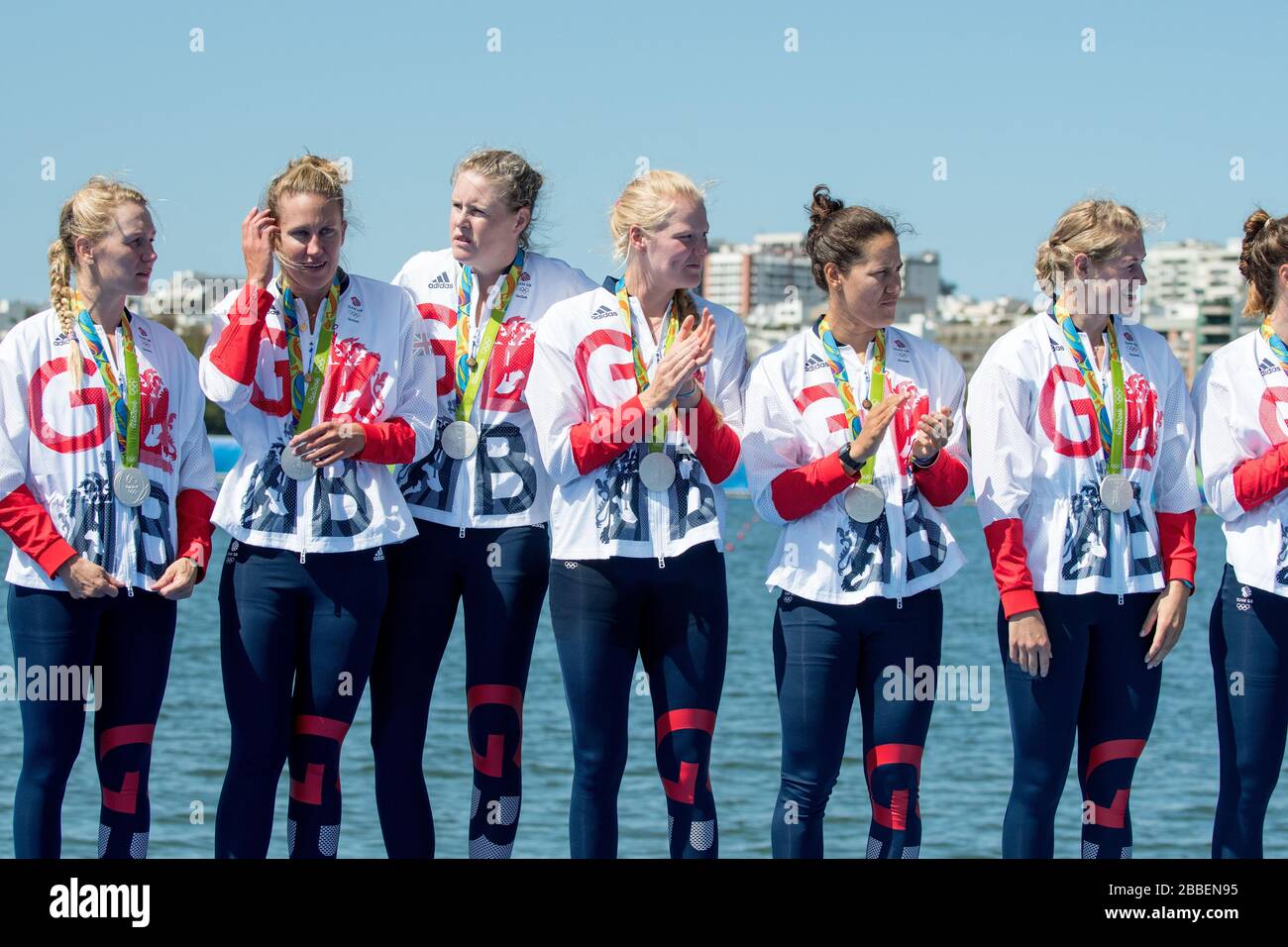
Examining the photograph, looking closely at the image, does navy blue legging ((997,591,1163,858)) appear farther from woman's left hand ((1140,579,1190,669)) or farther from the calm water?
the calm water

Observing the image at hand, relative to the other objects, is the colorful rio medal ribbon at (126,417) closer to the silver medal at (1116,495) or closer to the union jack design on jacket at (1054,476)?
the union jack design on jacket at (1054,476)

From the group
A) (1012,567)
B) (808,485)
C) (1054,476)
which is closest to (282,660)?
(808,485)

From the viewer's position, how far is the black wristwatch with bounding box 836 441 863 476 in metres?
5.08

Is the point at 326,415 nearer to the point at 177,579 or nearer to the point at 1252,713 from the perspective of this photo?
the point at 177,579

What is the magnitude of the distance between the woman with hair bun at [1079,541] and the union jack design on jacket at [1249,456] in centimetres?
24

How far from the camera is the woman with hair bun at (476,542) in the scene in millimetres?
5367

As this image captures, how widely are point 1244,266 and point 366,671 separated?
3155mm

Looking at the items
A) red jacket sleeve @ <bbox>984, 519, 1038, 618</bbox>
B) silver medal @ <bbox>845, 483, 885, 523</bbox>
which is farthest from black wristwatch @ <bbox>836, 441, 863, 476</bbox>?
red jacket sleeve @ <bbox>984, 519, 1038, 618</bbox>

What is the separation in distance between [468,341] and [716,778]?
20519 millimetres

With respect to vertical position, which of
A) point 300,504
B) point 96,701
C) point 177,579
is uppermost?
point 300,504

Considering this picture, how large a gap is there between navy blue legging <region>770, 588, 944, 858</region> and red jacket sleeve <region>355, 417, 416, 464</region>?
129 cm

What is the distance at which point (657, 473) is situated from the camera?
17.0 ft
